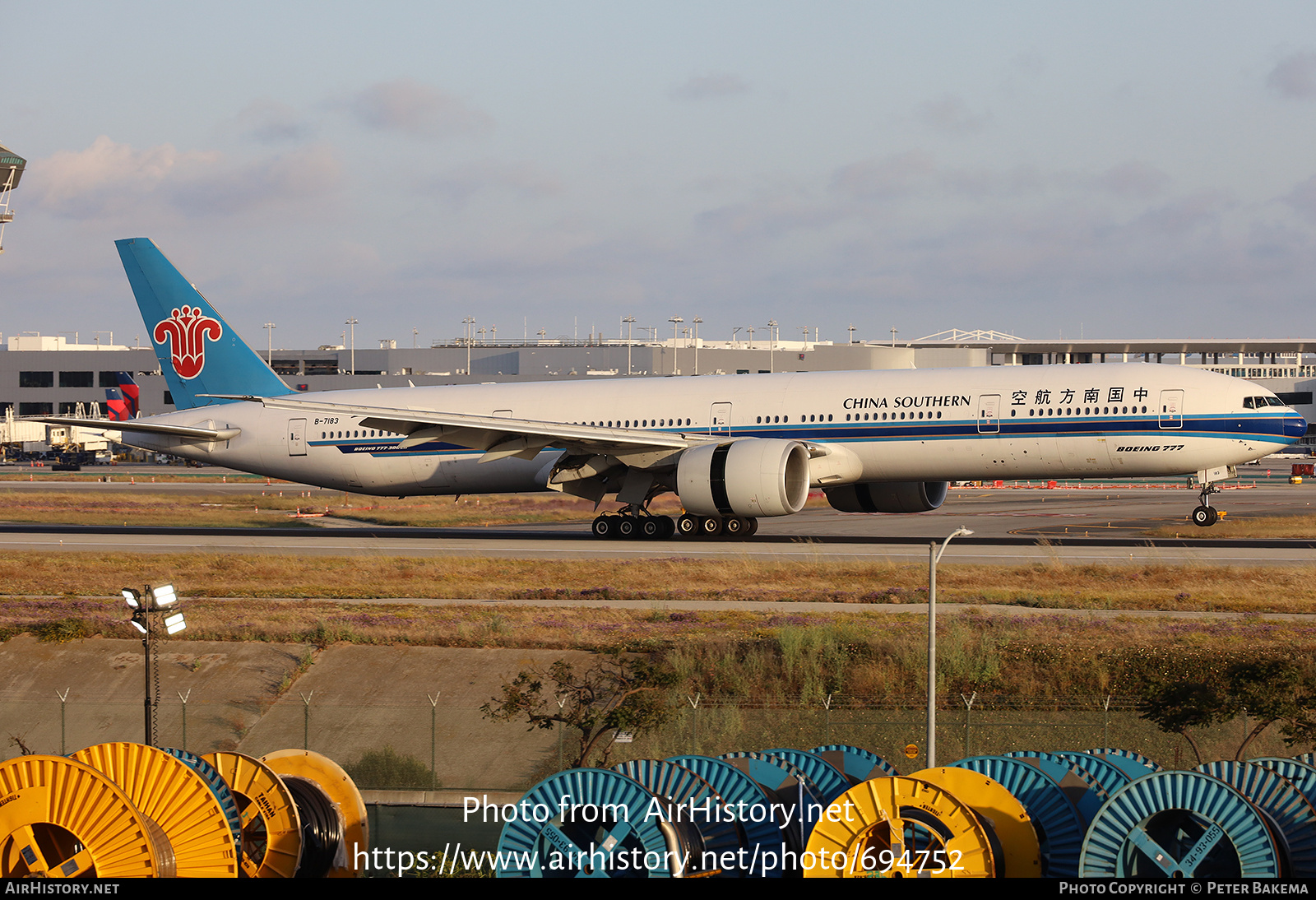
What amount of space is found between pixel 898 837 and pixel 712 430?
85.2 feet

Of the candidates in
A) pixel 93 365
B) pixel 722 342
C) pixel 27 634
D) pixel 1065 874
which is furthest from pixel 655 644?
pixel 93 365

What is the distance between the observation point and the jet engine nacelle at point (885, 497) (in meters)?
37.1

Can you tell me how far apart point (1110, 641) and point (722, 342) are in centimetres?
10426

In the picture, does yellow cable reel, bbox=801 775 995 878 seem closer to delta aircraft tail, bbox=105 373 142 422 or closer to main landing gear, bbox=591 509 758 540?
main landing gear, bbox=591 509 758 540

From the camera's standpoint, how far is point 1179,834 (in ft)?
37.1

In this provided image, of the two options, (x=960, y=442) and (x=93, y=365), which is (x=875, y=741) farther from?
(x=93, y=365)

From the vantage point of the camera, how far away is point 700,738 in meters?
21.3

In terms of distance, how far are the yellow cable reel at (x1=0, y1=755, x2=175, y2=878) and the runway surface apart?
2360 cm

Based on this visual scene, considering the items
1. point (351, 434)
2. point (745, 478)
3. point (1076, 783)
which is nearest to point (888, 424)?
point (745, 478)

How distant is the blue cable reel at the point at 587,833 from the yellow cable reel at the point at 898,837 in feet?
4.76

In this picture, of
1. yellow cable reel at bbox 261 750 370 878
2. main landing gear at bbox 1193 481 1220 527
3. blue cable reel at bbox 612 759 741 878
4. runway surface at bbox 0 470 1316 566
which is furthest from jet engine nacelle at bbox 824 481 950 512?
yellow cable reel at bbox 261 750 370 878

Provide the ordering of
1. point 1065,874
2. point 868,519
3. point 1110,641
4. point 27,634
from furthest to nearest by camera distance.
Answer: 1. point 868,519
2. point 27,634
3. point 1110,641
4. point 1065,874

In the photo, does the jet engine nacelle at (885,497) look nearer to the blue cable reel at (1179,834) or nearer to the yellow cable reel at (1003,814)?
the yellow cable reel at (1003,814)

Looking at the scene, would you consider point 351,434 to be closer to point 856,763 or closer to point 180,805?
point 856,763
